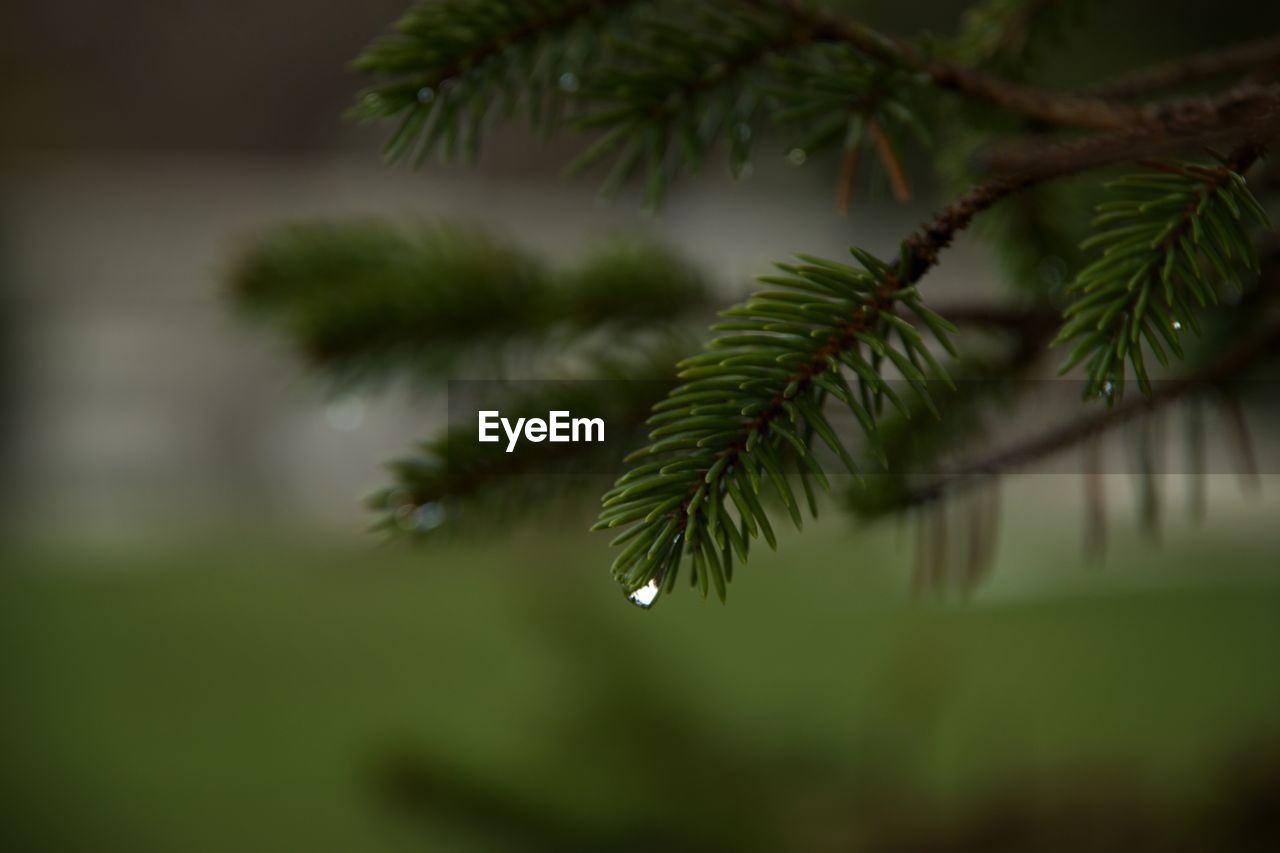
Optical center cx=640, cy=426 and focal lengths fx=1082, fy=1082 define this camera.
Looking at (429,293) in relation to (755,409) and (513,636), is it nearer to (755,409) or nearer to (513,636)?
(755,409)

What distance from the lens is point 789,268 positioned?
0.12 m

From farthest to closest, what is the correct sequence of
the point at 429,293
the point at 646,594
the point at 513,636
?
the point at 513,636 → the point at 429,293 → the point at 646,594

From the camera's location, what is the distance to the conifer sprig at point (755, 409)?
11 centimetres

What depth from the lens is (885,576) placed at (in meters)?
0.91

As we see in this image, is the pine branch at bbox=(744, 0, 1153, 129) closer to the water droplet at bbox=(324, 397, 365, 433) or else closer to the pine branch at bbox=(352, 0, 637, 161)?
the pine branch at bbox=(352, 0, 637, 161)

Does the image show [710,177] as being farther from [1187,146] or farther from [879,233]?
[1187,146]

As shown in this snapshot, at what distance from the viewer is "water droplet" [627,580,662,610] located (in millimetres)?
107

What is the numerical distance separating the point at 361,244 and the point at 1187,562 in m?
0.87

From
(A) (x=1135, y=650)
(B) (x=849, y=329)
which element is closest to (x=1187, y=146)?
(B) (x=849, y=329)

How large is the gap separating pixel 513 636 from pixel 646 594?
26.5 inches

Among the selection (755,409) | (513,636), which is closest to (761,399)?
(755,409)

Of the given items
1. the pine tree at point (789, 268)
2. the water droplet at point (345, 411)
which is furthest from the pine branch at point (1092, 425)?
the water droplet at point (345, 411)

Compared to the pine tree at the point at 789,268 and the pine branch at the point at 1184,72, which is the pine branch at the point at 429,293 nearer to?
the pine tree at the point at 789,268

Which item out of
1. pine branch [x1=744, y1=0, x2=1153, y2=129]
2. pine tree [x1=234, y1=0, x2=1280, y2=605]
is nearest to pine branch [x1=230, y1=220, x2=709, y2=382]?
pine tree [x1=234, y1=0, x2=1280, y2=605]
